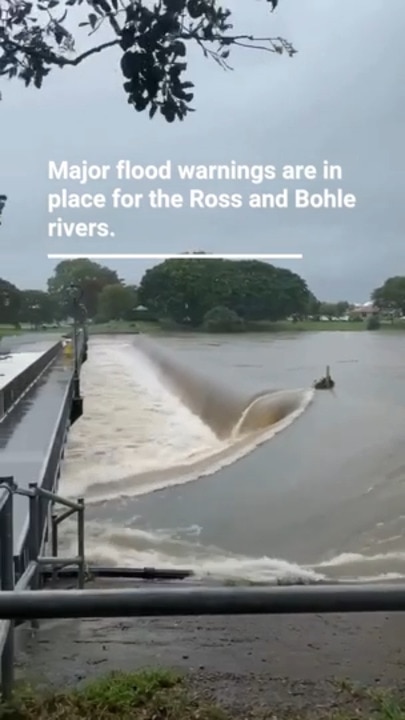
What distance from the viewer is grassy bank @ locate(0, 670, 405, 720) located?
1505 mm

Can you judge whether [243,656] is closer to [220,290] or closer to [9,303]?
[9,303]

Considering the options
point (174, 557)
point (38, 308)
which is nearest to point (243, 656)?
point (38, 308)

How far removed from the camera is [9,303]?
11.6 ft

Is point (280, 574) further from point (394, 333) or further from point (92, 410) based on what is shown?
point (92, 410)

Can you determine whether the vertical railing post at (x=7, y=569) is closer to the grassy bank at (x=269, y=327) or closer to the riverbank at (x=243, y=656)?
the riverbank at (x=243, y=656)

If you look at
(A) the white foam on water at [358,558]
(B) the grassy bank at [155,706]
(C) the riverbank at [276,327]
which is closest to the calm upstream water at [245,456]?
(A) the white foam on water at [358,558]

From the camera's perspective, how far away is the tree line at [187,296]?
12.1ft

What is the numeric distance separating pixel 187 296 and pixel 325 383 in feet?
13.9

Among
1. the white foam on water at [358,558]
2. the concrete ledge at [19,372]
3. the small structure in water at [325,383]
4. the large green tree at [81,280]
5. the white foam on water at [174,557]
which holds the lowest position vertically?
the white foam on water at [358,558]

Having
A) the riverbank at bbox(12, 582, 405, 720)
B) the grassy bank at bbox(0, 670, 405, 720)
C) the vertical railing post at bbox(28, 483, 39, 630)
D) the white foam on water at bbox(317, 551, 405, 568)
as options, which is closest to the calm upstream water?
the white foam on water at bbox(317, 551, 405, 568)

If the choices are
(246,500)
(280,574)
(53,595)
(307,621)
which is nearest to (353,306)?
(307,621)

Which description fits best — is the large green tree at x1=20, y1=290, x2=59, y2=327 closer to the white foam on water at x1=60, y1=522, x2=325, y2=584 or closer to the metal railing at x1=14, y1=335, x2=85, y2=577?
the metal railing at x1=14, y1=335, x2=85, y2=577

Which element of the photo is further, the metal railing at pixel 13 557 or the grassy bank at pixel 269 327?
the grassy bank at pixel 269 327

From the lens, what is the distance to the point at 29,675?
1981 mm
